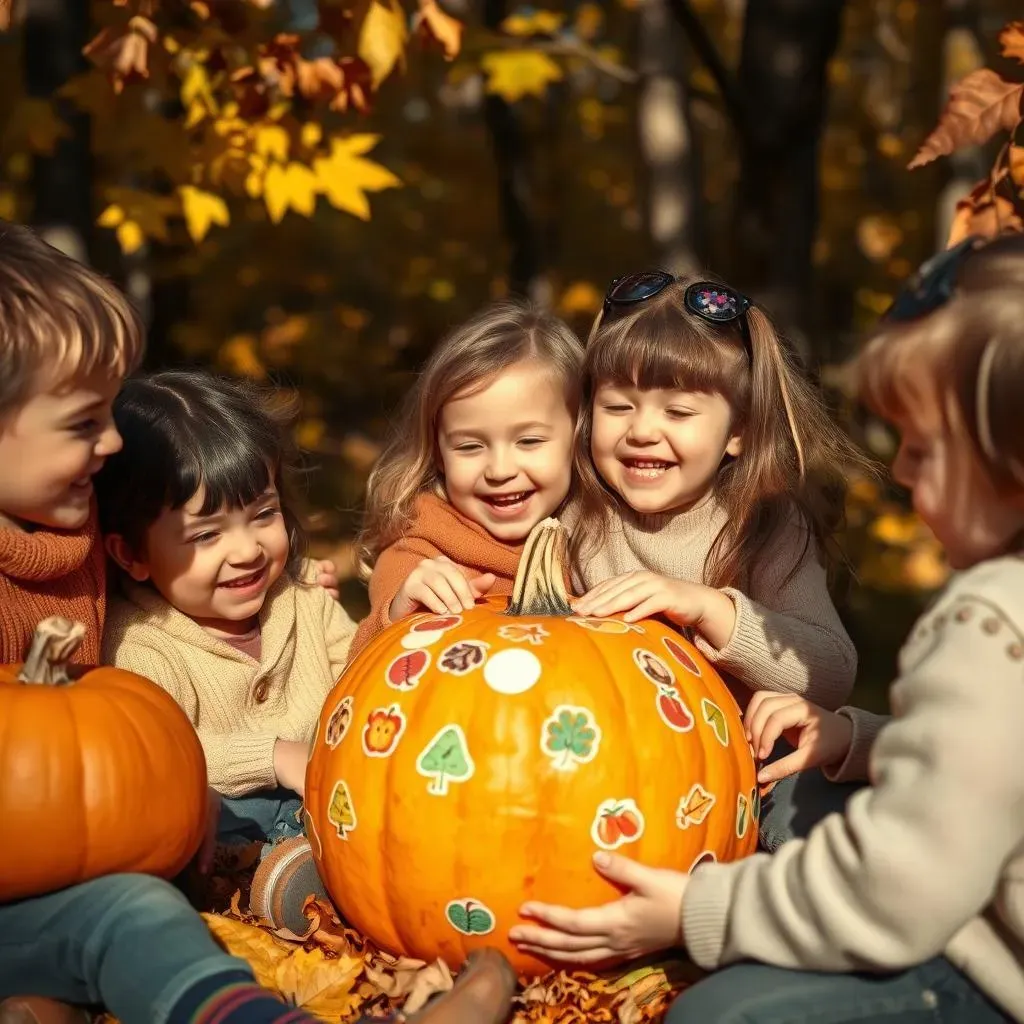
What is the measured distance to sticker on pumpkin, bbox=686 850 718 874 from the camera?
2750 mm

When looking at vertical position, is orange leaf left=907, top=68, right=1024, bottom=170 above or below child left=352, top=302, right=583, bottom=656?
above

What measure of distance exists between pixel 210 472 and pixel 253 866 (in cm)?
100

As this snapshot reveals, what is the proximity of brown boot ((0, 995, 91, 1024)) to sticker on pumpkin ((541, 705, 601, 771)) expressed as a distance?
1040mm

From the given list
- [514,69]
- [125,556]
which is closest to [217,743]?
[125,556]

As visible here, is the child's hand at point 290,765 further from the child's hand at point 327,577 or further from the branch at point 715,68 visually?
the branch at point 715,68

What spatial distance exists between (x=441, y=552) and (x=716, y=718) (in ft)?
3.80

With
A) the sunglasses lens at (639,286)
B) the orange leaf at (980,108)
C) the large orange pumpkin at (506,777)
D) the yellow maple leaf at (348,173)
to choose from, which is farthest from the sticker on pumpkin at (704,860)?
the yellow maple leaf at (348,173)

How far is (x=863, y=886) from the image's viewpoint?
87.1 inches

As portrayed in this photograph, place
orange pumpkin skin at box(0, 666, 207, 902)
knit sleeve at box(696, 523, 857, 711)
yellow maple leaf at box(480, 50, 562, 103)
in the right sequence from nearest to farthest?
orange pumpkin skin at box(0, 666, 207, 902) < knit sleeve at box(696, 523, 857, 711) < yellow maple leaf at box(480, 50, 562, 103)

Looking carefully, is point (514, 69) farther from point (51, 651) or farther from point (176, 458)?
point (51, 651)

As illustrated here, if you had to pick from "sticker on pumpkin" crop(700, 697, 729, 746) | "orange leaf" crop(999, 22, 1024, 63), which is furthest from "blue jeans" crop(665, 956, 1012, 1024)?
"orange leaf" crop(999, 22, 1024, 63)

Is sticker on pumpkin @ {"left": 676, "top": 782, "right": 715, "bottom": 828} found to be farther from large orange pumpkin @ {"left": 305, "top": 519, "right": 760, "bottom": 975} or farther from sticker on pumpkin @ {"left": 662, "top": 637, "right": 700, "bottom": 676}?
sticker on pumpkin @ {"left": 662, "top": 637, "right": 700, "bottom": 676}

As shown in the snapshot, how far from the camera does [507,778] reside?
2.62 m

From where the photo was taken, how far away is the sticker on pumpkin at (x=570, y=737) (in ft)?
8.63
